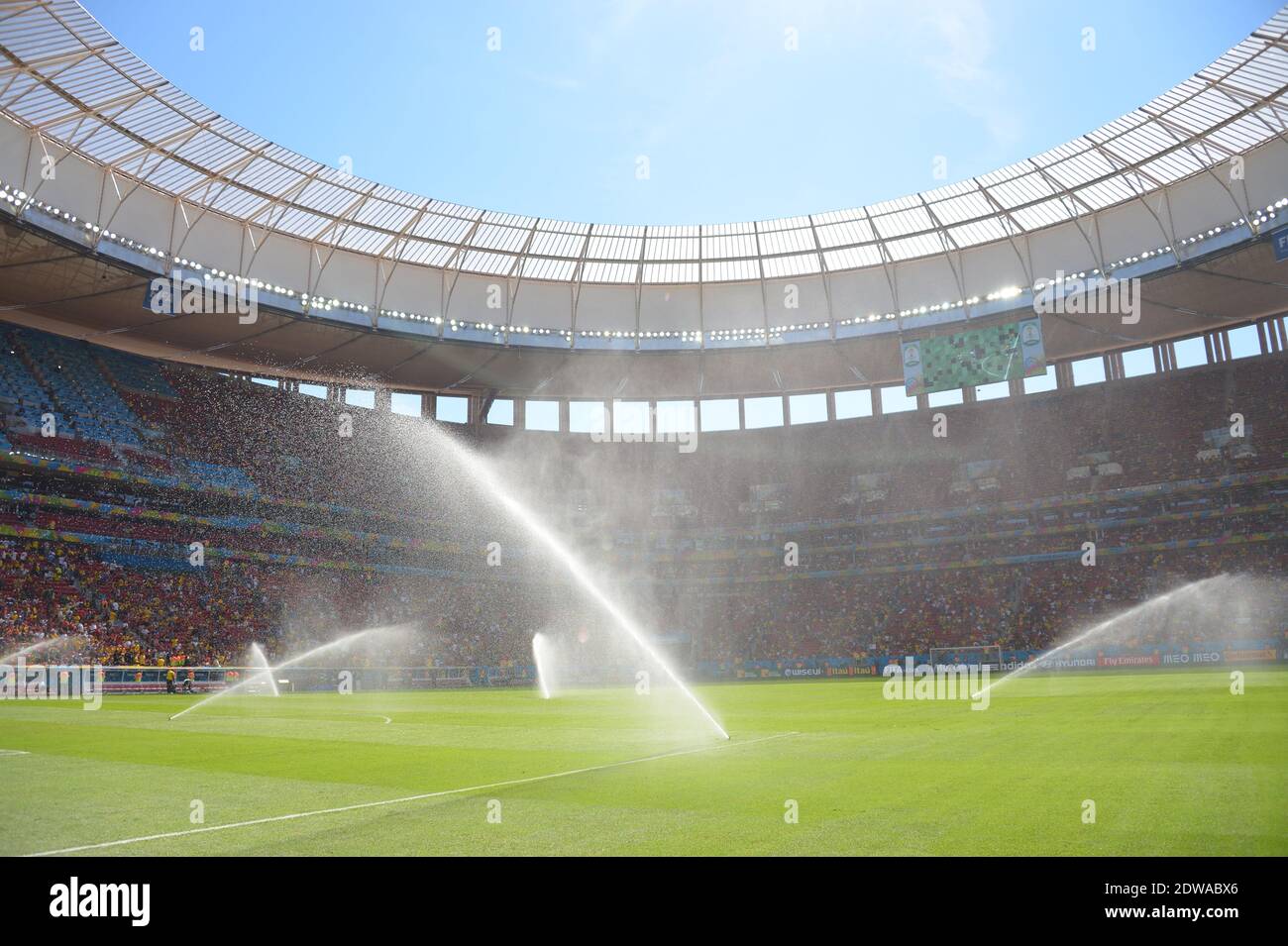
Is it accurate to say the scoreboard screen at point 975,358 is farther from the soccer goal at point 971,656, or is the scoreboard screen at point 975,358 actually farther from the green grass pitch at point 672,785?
the green grass pitch at point 672,785

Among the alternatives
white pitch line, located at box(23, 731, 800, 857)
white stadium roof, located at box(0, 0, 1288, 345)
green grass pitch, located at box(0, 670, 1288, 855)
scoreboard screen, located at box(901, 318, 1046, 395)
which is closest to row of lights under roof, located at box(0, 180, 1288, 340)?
white stadium roof, located at box(0, 0, 1288, 345)

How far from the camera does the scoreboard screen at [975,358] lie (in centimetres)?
4297

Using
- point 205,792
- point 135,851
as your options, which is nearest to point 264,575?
point 205,792

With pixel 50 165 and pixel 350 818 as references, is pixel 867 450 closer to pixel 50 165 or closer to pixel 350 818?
pixel 50 165

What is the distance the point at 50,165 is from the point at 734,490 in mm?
43043

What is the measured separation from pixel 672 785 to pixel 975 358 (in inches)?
1581

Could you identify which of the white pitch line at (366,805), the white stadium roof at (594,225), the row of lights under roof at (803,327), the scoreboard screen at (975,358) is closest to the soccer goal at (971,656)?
the scoreboard screen at (975,358)

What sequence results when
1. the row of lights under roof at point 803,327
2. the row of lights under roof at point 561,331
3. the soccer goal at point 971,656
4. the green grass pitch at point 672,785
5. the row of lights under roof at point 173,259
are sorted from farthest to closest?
1. the row of lights under roof at point 803,327
2. the soccer goal at point 971,656
3. the row of lights under roof at point 561,331
4. the row of lights under roof at point 173,259
5. the green grass pitch at point 672,785

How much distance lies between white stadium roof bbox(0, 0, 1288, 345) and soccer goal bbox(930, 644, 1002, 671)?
59.4 ft

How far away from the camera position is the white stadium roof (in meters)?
33.0

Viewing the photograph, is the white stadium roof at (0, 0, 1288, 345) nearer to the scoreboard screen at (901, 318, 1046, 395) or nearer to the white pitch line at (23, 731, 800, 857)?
the scoreboard screen at (901, 318, 1046, 395)

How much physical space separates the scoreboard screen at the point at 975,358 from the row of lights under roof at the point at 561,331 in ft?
10.4

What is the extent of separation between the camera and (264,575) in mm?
45500
